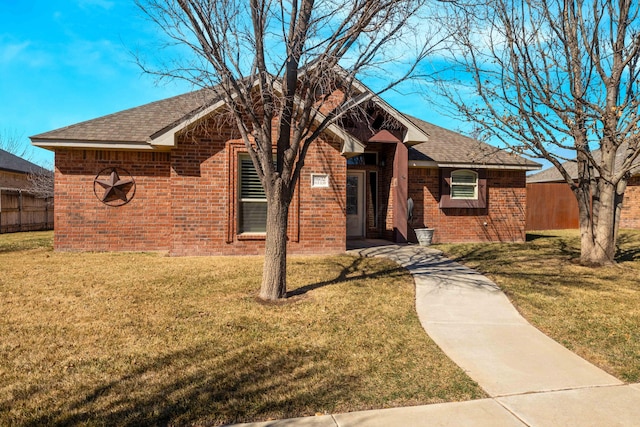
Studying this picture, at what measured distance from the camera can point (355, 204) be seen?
13328mm

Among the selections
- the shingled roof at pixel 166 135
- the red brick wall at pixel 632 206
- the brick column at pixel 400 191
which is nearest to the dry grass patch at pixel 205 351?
the shingled roof at pixel 166 135

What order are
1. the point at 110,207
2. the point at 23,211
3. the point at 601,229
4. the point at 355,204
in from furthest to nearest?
the point at 23,211, the point at 355,204, the point at 110,207, the point at 601,229

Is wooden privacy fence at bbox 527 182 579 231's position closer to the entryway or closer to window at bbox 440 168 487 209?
window at bbox 440 168 487 209

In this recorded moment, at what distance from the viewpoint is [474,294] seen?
6.57 m

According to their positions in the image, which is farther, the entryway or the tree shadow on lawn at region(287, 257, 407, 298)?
the entryway

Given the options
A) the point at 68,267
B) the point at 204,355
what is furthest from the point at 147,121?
the point at 204,355

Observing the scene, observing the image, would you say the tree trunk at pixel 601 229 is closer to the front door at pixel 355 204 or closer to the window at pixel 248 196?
the front door at pixel 355 204

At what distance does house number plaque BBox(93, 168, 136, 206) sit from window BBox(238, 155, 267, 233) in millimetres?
3059

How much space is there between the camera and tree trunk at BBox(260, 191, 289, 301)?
594cm

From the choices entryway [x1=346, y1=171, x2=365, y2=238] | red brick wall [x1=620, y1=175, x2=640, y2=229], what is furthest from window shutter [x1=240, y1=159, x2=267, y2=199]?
red brick wall [x1=620, y1=175, x2=640, y2=229]

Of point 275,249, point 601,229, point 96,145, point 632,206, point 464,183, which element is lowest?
point 275,249

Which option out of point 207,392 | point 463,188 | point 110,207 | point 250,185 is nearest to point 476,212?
point 463,188

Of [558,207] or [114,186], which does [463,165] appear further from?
[114,186]

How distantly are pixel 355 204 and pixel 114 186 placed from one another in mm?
7090
